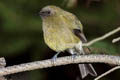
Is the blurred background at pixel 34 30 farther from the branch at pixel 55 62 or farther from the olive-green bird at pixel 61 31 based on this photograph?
the branch at pixel 55 62

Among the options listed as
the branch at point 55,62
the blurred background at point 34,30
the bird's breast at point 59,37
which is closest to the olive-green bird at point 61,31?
the bird's breast at point 59,37

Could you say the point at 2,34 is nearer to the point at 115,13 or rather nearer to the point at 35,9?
the point at 35,9

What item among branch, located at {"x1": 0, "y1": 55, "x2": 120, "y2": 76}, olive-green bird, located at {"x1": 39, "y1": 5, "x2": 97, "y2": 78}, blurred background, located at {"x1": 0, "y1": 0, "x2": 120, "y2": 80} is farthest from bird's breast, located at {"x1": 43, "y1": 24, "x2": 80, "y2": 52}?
blurred background, located at {"x1": 0, "y1": 0, "x2": 120, "y2": 80}

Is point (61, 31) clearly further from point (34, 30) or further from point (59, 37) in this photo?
point (34, 30)

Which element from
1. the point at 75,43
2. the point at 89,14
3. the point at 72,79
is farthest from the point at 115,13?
the point at 75,43

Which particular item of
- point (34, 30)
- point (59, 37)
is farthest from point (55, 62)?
point (34, 30)
